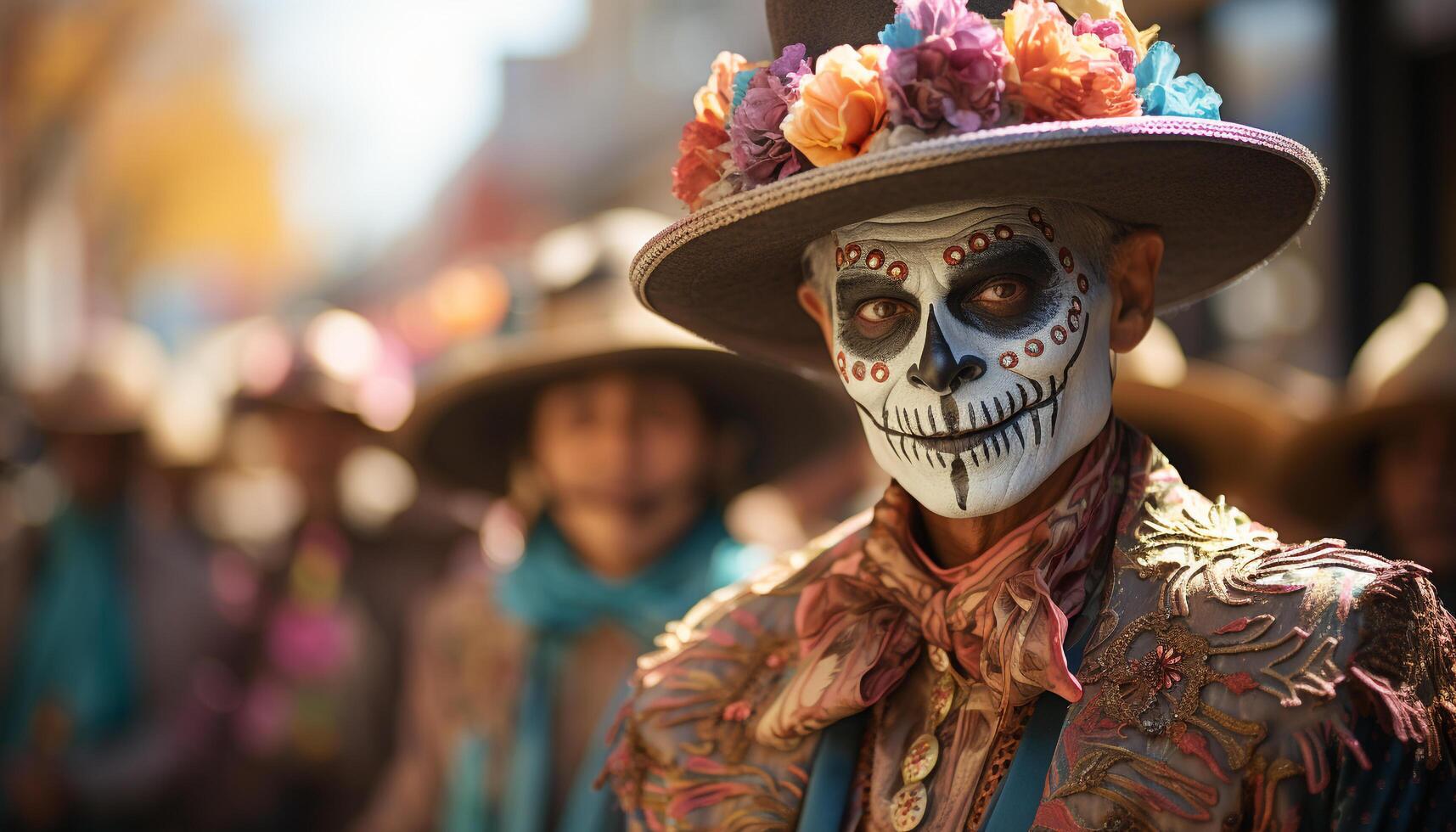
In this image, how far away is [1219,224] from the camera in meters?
2.46

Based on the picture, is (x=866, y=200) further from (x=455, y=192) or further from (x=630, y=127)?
(x=455, y=192)

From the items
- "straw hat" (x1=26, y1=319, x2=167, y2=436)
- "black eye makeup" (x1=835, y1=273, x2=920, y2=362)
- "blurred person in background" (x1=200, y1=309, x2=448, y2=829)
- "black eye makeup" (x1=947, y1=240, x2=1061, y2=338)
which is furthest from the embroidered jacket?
"straw hat" (x1=26, y1=319, x2=167, y2=436)

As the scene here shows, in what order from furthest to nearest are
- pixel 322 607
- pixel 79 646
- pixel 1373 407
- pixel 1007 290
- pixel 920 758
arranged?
pixel 79 646
pixel 322 607
pixel 1373 407
pixel 920 758
pixel 1007 290

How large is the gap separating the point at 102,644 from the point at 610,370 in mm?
3215

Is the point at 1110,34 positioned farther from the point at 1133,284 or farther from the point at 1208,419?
the point at 1208,419

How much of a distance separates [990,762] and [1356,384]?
2640 millimetres

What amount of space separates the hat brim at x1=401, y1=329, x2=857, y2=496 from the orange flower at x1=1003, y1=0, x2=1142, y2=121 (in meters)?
2.22

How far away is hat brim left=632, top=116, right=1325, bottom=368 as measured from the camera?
2.02 meters

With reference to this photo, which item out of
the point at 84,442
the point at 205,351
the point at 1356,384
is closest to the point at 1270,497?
the point at 1356,384

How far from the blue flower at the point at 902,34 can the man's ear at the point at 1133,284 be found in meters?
0.52

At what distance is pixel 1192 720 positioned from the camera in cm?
196

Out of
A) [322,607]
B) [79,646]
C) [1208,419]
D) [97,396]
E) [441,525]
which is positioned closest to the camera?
[1208,419]

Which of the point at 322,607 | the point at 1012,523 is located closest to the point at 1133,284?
the point at 1012,523

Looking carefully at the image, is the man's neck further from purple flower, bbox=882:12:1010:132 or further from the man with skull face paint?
purple flower, bbox=882:12:1010:132
